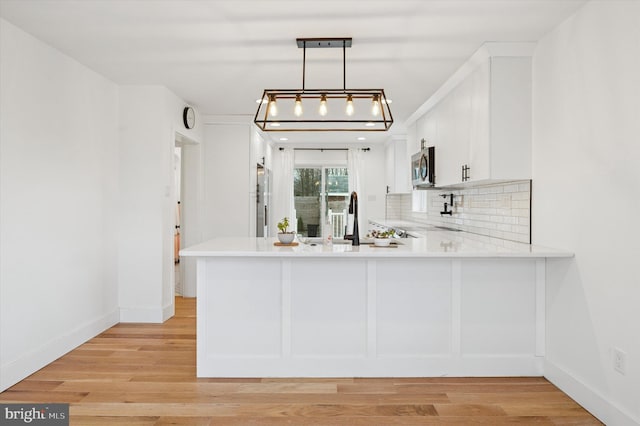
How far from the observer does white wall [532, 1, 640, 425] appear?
2.22m

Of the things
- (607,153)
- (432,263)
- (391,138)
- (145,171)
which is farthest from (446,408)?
(391,138)

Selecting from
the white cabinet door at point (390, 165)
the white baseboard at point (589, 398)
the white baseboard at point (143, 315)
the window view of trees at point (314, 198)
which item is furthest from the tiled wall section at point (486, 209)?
the white baseboard at point (143, 315)

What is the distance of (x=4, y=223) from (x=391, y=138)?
5695 millimetres

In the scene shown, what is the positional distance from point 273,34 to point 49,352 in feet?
A: 9.40

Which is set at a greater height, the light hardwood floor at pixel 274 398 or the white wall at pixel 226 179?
the white wall at pixel 226 179

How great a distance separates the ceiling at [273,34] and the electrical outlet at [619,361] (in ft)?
6.51

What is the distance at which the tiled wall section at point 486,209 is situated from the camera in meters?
3.39

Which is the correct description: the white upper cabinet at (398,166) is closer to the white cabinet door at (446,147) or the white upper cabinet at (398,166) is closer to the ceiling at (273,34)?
the white cabinet door at (446,147)

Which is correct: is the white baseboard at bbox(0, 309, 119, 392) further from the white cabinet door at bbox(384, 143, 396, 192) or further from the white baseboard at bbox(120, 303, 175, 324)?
the white cabinet door at bbox(384, 143, 396, 192)

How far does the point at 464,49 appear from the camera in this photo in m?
3.37

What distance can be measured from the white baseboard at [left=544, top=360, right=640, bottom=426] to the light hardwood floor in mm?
43

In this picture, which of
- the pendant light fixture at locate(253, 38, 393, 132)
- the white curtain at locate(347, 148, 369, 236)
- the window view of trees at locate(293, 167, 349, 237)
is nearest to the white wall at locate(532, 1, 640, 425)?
the pendant light fixture at locate(253, 38, 393, 132)

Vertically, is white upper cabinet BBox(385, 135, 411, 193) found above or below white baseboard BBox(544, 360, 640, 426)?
above

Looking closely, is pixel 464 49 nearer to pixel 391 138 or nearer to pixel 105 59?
pixel 105 59
